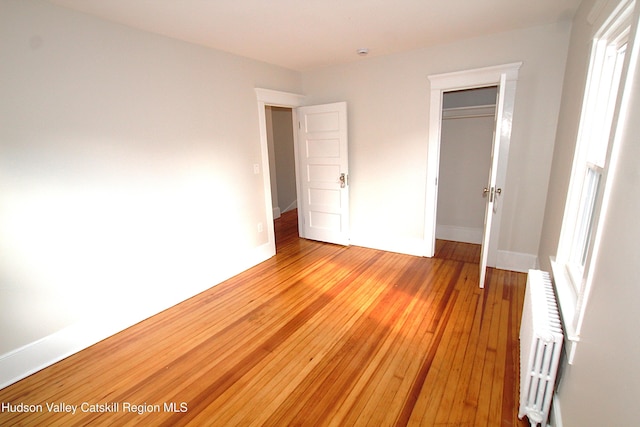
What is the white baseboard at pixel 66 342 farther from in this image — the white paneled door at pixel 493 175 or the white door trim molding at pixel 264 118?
the white paneled door at pixel 493 175

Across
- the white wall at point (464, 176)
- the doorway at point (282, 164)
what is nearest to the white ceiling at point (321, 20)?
the white wall at point (464, 176)

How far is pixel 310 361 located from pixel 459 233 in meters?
3.30

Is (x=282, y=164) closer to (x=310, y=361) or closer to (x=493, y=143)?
(x=493, y=143)

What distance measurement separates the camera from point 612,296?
3.35 ft

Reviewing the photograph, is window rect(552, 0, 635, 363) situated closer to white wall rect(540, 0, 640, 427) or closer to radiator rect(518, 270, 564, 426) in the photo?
radiator rect(518, 270, 564, 426)

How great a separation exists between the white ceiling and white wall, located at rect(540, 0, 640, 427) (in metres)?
1.83

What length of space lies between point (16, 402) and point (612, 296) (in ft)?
10.3

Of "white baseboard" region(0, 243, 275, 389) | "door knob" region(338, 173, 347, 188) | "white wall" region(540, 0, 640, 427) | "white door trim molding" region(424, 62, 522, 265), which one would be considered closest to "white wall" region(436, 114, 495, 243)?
"white door trim molding" region(424, 62, 522, 265)

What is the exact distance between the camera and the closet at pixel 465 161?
4.04 m

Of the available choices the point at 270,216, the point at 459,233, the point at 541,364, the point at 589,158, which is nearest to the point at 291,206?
the point at 270,216

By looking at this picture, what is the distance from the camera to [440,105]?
11.2 feet

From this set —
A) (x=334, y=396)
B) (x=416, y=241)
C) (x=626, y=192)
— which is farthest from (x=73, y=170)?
(x=416, y=241)

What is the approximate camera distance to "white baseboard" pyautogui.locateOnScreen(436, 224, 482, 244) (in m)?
4.32

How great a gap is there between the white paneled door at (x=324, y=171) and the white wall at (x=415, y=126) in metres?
0.17
